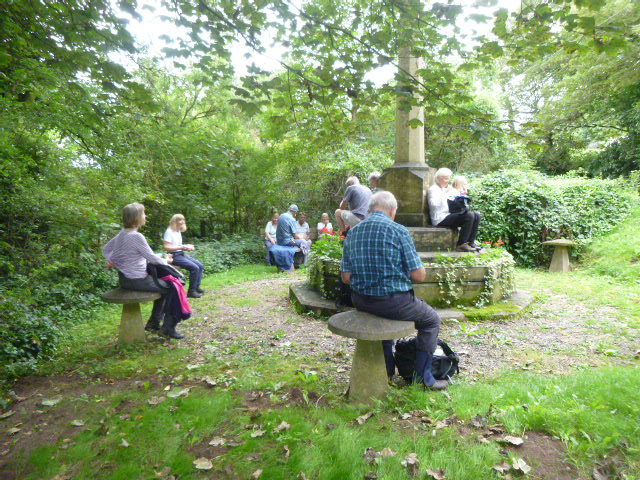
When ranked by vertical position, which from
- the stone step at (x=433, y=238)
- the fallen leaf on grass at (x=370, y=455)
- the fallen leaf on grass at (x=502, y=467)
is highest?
the stone step at (x=433, y=238)

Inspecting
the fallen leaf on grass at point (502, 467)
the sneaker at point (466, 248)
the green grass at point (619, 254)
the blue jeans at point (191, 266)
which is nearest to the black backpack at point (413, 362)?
the fallen leaf on grass at point (502, 467)

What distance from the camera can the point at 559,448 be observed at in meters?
2.51

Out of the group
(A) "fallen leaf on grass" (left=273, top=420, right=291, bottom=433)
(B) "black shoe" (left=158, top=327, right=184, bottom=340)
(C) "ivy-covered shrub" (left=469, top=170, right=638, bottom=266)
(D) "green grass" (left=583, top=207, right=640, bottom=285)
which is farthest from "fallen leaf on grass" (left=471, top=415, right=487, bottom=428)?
(C) "ivy-covered shrub" (left=469, top=170, right=638, bottom=266)

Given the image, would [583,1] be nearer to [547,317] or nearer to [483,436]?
[483,436]

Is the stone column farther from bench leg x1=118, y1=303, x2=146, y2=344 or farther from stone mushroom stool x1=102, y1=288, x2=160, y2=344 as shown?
bench leg x1=118, y1=303, x2=146, y2=344

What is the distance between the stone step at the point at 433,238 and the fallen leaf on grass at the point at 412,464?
4.27 m

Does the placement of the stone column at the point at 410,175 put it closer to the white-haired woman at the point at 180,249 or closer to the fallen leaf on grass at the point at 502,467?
the white-haired woman at the point at 180,249

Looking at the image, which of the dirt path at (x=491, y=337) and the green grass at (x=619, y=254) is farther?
the green grass at (x=619, y=254)

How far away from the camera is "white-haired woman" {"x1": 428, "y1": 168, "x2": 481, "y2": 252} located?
6.40 meters

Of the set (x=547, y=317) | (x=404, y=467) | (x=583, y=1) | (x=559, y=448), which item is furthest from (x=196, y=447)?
(x=547, y=317)

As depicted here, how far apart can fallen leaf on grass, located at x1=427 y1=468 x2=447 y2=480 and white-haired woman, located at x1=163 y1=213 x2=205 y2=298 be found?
5842 millimetres

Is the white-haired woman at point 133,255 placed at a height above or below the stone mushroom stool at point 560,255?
above

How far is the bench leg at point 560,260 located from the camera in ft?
31.5

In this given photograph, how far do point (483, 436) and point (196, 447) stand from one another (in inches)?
79.1
